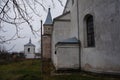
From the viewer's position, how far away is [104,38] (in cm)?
978

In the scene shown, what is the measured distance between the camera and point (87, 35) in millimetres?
12266

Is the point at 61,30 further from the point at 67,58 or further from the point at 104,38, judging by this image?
the point at 104,38

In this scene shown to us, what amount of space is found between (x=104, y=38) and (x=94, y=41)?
1.39 meters

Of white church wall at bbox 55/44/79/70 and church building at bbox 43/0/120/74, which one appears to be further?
white church wall at bbox 55/44/79/70

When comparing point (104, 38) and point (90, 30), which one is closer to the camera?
point (104, 38)

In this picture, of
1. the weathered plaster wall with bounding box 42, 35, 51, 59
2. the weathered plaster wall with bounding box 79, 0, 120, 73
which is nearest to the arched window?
the weathered plaster wall with bounding box 79, 0, 120, 73

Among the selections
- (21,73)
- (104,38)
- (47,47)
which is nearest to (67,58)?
(104,38)

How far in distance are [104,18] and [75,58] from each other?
14.4ft

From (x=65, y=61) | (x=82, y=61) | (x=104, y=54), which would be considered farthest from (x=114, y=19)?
(x=65, y=61)

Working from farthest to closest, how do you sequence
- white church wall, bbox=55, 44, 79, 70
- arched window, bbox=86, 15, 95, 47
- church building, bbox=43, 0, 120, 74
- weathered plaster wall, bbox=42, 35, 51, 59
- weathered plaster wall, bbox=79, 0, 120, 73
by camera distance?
weathered plaster wall, bbox=42, 35, 51, 59 → white church wall, bbox=55, 44, 79, 70 → arched window, bbox=86, 15, 95, 47 → church building, bbox=43, 0, 120, 74 → weathered plaster wall, bbox=79, 0, 120, 73

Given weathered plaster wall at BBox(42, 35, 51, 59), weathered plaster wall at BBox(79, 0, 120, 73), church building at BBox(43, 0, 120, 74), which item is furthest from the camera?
weathered plaster wall at BBox(42, 35, 51, 59)

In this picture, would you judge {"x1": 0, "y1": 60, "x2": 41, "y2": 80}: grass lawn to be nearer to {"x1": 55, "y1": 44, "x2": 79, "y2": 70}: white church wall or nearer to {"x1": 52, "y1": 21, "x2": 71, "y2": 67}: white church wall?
{"x1": 55, "y1": 44, "x2": 79, "y2": 70}: white church wall

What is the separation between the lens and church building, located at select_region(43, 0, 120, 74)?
9.09 meters

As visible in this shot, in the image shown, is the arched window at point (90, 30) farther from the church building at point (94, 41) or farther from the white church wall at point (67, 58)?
the white church wall at point (67, 58)
